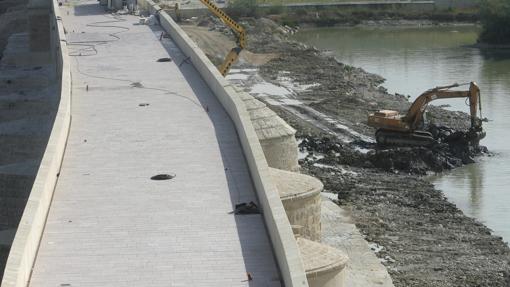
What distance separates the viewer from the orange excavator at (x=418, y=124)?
99.3 ft

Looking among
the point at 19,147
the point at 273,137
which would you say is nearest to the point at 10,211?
the point at 19,147

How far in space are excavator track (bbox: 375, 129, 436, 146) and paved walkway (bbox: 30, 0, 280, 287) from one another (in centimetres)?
935

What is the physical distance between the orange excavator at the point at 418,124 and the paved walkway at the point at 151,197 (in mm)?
9328

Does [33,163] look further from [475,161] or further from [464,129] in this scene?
[464,129]

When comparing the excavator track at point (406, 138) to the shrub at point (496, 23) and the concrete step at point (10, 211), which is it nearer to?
the concrete step at point (10, 211)

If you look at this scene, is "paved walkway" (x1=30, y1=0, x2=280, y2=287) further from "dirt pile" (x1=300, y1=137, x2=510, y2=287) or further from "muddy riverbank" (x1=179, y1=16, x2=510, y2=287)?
"muddy riverbank" (x1=179, y1=16, x2=510, y2=287)

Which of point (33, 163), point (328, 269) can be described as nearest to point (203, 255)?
point (328, 269)

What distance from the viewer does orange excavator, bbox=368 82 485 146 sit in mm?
30281

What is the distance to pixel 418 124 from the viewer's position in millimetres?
30797

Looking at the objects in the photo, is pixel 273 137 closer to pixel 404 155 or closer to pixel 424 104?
pixel 404 155

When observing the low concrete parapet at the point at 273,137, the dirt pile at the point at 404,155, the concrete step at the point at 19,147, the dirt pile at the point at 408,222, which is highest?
the low concrete parapet at the point at 273,137

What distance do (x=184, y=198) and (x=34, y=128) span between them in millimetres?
11960

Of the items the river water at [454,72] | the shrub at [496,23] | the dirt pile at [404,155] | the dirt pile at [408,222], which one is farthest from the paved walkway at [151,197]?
the shrub at [496,23]

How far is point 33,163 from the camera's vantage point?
22203 mm
